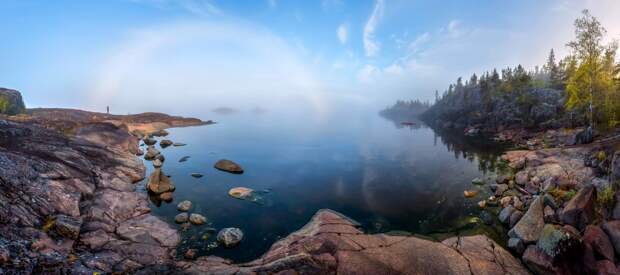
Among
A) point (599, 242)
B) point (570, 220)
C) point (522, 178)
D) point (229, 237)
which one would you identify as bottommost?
point (229, 237)

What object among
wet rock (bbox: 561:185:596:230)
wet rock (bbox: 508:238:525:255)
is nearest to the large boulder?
wet rock (bbox: 508:238:525:255)

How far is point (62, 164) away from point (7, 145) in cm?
359

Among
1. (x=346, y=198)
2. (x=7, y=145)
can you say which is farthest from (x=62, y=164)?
(x=346, y=198)

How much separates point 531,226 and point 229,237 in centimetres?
1929

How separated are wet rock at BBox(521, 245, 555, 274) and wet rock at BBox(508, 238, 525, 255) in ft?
1.64

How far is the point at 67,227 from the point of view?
11.9 meters

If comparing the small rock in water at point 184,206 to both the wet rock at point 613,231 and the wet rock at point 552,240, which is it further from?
the wet rock at point 613,231

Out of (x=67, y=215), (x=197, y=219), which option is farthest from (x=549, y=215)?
(x=67, y=215)

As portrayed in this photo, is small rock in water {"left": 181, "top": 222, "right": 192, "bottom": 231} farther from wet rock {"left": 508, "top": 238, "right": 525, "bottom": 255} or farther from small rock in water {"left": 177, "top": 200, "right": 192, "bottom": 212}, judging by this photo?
wet rock {"left": 508, "top": 238, "right": 525, "bottom": 255}

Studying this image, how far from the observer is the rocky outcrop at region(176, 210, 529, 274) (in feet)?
36.3

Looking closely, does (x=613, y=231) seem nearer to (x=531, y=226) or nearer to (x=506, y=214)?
(x=531, y=226)

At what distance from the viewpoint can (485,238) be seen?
1464 cm

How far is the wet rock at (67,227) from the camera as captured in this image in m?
11.7

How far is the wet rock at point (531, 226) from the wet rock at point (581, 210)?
1.17 m
